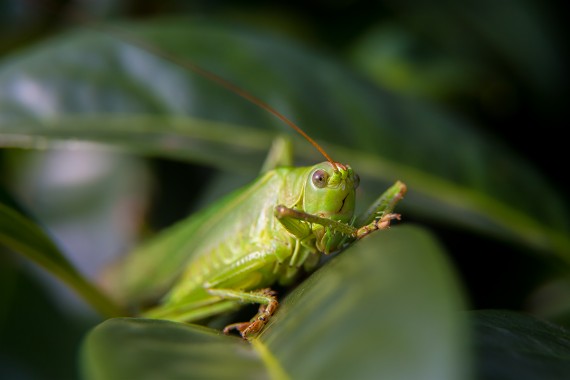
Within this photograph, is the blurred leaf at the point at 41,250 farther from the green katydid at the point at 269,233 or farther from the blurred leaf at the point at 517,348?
the blurred leaf at the point at 517,348

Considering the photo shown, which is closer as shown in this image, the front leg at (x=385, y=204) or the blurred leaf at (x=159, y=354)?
the blurred leaf at (x=159, y=354)

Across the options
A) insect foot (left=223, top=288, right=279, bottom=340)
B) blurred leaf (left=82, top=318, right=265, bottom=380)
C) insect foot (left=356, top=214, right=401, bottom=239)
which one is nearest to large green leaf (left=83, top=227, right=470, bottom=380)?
blurred leaf (left=82, top=318, right=265, bottom=380)

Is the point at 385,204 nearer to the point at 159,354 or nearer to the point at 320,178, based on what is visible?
the point at 320,178

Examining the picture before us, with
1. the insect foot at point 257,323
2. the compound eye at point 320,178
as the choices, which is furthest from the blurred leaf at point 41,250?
the compound eye at point 320,178

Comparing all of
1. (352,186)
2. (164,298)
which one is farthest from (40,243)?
(352,186)

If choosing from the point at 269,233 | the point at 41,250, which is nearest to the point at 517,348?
the point at 269,233

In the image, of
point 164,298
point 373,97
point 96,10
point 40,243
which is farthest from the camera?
point 96,10

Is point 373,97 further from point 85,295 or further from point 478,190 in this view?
point 85,295
